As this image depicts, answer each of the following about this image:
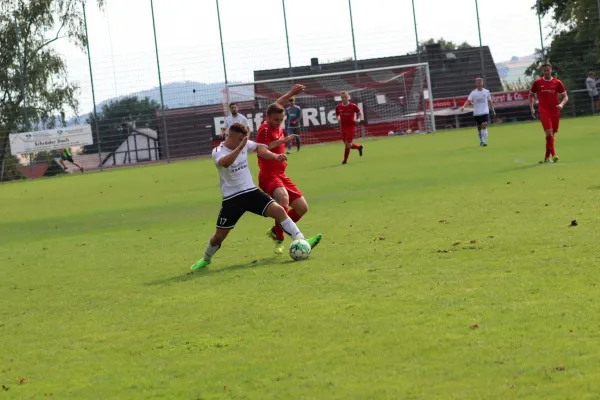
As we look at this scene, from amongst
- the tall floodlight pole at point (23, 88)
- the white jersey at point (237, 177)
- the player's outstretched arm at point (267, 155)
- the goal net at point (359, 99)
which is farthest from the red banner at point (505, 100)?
the white jersey at point (237, 177)

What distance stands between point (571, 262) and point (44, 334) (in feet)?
14.7

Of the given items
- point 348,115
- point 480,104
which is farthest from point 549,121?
point 480,104

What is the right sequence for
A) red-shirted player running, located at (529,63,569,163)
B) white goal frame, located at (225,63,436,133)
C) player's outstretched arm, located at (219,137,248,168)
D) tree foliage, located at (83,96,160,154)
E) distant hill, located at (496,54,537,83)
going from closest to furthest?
player's outstretched arm, located at (219,137,248,168) < red-shirted player running, located at (529,63,569,163) < white goal frame, located at (225,63,436,133) < tree foliage, located at (83,96,160,154) < distant hill, located at (496,54,537,83)

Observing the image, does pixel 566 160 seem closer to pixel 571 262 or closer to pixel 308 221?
pixel 308 221

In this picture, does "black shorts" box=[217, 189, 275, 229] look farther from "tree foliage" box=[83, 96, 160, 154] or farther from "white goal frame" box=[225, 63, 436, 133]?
"tree foliage" box=[83, 96, 160, 154]

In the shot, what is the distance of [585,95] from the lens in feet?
158

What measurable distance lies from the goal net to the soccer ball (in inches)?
1377

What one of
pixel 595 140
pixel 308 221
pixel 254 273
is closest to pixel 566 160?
pixel 595 140

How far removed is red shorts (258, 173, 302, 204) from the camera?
12.5 m

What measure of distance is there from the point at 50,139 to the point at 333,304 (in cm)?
3873

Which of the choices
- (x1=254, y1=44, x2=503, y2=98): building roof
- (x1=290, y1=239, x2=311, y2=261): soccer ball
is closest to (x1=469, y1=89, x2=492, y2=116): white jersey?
(x1=254, y1=44, x2=503, y2=98): building roof

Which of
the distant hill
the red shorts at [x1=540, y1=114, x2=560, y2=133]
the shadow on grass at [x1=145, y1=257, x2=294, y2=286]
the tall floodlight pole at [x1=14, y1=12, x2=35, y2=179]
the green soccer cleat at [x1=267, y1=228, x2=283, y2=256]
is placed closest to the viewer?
the shadow on grass at [x1=145, y1=257, x2=294, y2=286]

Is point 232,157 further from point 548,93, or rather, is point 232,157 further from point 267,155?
point 548,93

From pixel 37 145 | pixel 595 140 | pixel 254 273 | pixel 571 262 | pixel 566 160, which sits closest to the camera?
pixel 571 262
